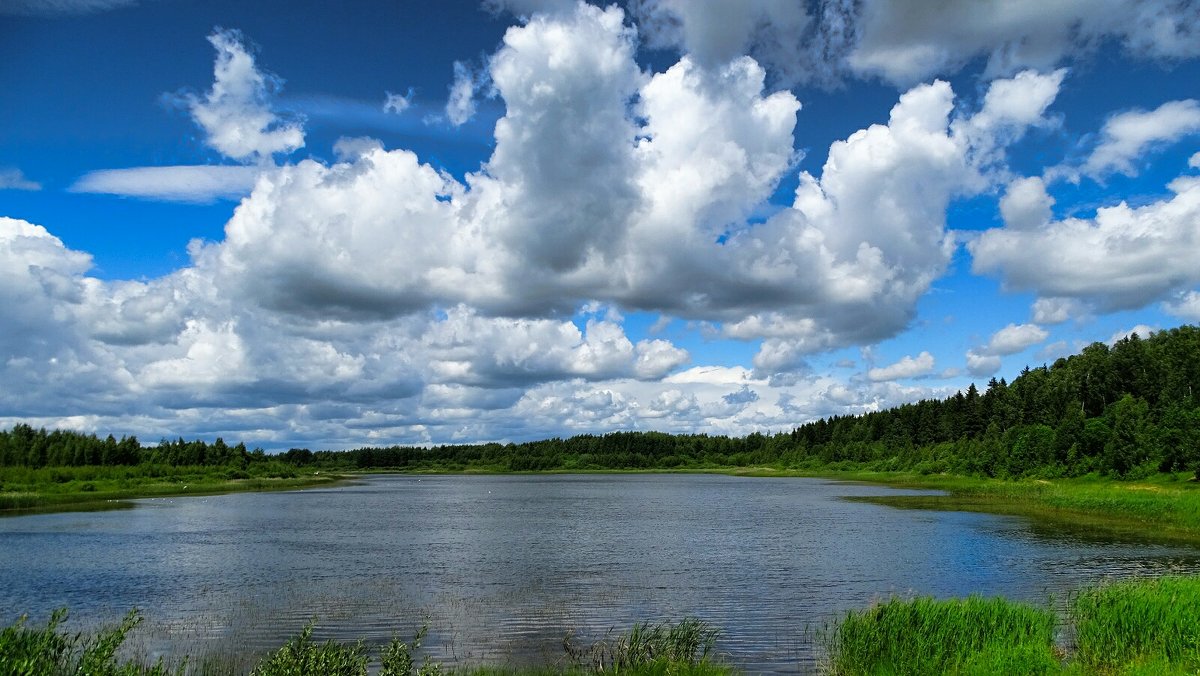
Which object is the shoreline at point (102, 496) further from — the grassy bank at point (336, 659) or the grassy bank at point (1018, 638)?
the grassy bank at point (1018, 638)

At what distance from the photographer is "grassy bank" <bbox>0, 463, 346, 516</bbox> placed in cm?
8569

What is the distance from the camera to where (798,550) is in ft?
157

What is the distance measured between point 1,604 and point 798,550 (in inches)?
1560

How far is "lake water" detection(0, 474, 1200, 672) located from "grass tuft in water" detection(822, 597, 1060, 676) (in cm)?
186

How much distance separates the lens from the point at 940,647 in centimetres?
1959

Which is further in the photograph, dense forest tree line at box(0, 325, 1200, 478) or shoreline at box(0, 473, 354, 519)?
dense forest tree line at box(0, 325, 1200, 478)

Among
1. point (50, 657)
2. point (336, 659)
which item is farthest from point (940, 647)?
point (50, 657)

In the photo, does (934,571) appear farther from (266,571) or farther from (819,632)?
(266,571)

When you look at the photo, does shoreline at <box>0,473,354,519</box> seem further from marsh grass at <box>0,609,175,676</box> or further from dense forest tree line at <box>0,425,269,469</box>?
marsh grass at <box>0,609,175,676</box>

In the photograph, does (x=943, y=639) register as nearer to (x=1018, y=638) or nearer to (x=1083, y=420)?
(x=1018, y=638)

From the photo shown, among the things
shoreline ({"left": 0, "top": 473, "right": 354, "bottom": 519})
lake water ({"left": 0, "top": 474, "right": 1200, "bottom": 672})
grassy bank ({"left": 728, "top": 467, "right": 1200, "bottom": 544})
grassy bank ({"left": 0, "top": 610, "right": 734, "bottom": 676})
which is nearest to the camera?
grassy bank ({"left": 0, "top": 610, "right": 734, "bottom": 676})

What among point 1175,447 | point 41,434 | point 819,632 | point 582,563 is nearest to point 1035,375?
point 1175,447

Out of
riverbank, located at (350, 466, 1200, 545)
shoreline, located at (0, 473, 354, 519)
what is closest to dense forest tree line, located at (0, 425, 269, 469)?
shoreline, located at (0, 473, 354, 519)

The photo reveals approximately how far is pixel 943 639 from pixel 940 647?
19.6 inches
